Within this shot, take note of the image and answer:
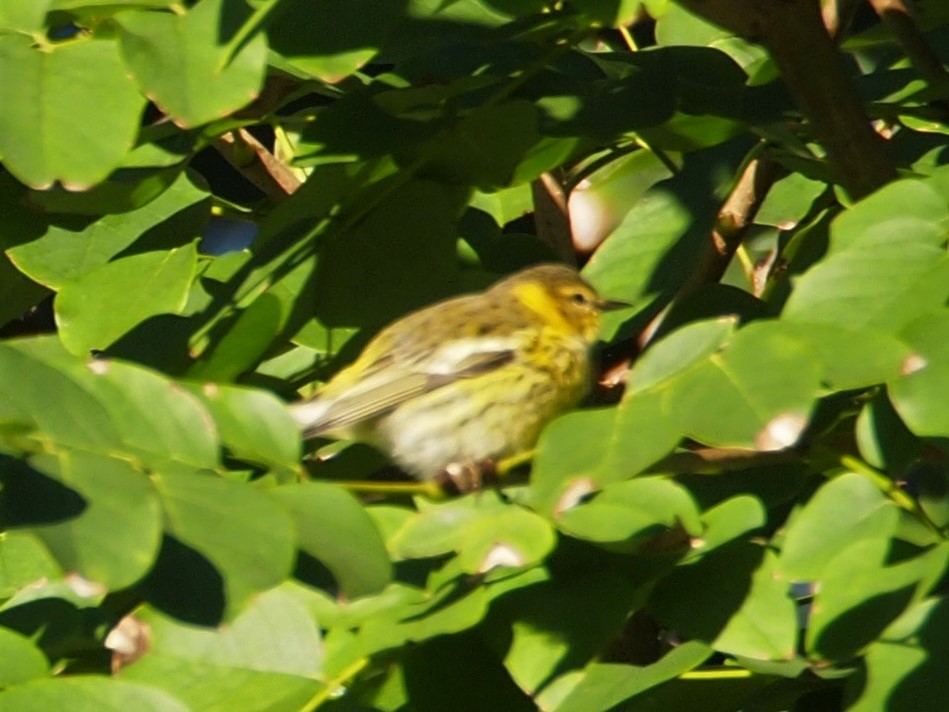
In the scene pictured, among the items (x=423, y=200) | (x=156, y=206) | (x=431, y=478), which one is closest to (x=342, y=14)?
(x=423, y=200)

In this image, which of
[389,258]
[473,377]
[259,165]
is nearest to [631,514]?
[389,258]

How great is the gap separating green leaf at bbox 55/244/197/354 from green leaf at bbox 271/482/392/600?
903 mm

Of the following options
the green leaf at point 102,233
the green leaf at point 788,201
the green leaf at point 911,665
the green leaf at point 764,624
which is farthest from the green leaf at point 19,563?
the green leaf at point 788,201

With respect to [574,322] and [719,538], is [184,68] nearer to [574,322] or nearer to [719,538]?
[719,538]

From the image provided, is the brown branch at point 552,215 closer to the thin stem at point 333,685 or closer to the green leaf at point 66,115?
the green leaf at point 66,115

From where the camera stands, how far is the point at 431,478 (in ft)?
10.8

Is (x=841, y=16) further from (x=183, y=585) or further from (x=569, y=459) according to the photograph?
→ (x=183, y=585)

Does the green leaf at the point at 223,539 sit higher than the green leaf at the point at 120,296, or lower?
higher

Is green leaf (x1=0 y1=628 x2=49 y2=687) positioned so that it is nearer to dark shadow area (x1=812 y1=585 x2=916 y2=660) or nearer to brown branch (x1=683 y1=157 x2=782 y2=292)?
dark shadow area (x1=812 y1=585 x2=916 y2=660)

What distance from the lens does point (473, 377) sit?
3680 millimetres

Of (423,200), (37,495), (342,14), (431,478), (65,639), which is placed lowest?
(431,478)

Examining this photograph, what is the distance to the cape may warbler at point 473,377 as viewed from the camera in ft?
10.4

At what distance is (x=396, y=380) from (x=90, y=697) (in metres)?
1.74

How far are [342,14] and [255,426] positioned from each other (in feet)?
1.90
